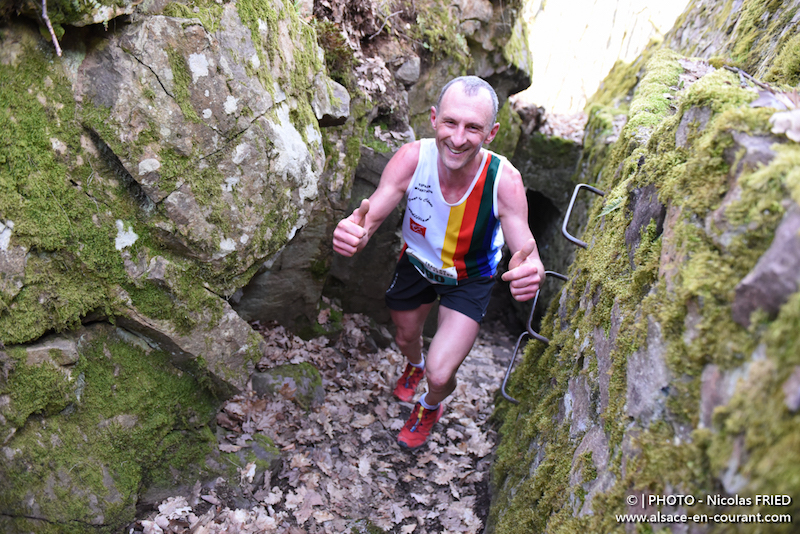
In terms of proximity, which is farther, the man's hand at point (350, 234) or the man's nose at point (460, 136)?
the man's nose at point (460, 136)

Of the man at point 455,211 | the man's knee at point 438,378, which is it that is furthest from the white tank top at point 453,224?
the man's knee at point 438,378

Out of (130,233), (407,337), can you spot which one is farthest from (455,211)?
(130,233)

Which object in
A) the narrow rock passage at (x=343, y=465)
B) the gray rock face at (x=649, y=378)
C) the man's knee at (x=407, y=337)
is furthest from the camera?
the man's knee at (x=407, y=337)

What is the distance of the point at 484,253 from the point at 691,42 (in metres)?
4.67

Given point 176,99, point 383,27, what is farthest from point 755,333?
point 383,27

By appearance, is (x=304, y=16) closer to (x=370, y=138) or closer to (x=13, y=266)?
(x=370, y=138)

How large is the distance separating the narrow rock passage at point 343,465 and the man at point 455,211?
569 mm

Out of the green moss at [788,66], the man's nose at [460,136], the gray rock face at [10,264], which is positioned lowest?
the gray rock face at [10,264]

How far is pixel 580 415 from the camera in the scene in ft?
7.73

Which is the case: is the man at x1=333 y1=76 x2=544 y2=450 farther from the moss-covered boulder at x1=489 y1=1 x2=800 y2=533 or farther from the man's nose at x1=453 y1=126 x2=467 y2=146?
the moss-covered boulder at x1=489 y1=1 x2=800 y2=533

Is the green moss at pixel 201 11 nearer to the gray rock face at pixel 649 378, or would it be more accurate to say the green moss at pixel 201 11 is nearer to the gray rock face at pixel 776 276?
the gray rock face at pixel 649 378

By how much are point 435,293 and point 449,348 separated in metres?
0.80

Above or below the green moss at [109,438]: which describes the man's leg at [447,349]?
above

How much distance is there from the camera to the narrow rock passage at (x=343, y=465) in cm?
337
